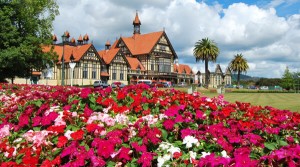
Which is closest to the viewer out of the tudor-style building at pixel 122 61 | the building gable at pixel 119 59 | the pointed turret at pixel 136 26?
the tudor-style building at pixel 122 61

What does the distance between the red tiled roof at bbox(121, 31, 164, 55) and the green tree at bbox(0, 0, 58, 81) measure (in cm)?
3558

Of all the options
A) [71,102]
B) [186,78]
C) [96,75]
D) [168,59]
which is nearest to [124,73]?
[96,75]

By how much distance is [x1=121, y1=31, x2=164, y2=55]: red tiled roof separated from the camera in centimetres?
7502

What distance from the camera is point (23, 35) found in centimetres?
3769

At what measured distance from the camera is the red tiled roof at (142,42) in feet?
246

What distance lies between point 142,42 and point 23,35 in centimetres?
4320

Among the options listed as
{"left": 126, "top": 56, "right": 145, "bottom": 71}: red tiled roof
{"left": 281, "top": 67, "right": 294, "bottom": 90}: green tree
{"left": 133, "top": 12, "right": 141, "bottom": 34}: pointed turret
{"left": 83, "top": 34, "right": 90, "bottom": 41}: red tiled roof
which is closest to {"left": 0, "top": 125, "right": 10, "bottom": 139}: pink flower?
{"left": 126, "top": 56, "right": 145, "bottom": 71}: red tiled roof

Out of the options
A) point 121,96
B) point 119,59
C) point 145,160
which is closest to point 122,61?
point 119,59

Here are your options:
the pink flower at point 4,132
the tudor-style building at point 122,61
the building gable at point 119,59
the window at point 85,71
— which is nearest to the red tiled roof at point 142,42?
the tudor-style building at point 122,61

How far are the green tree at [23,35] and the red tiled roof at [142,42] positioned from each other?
35580 millimetres

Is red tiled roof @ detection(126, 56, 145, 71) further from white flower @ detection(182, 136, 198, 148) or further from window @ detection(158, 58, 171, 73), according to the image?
white flower @ detection(182, 136, 198, 148)

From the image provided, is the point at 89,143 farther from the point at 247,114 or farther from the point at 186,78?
the point at 186,78

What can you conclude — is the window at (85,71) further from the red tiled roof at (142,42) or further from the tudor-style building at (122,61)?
the red tiled roof at (142,42)

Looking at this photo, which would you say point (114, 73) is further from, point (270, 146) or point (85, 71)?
point (270, 146)
